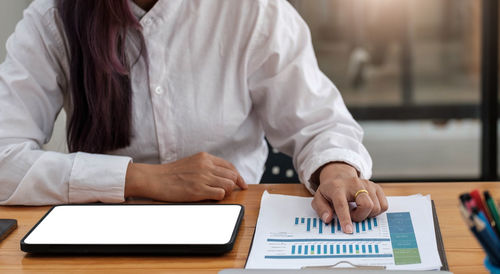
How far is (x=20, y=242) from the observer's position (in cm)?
80

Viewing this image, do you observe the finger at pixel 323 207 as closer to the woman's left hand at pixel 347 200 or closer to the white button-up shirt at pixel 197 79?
the woman's left hand at pixel 347 200

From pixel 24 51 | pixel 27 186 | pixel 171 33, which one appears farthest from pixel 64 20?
pixel 27 186

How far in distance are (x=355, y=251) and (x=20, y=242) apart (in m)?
0.43

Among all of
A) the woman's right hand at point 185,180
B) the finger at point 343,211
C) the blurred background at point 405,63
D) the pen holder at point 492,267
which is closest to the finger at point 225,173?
the woman's right hand at point 185,180

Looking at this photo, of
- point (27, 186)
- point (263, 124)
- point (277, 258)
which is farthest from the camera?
point (263, 124)

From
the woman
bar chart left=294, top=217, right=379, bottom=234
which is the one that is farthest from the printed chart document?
the woman

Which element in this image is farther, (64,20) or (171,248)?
(64,20)

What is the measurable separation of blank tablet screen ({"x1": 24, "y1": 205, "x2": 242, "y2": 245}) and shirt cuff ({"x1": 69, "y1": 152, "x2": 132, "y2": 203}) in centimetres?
6

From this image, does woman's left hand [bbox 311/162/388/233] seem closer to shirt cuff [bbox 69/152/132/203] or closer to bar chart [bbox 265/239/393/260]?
bar chart [bbox 265/239/393/260]

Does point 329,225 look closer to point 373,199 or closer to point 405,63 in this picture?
point 373,199

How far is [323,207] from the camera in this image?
0.88 m

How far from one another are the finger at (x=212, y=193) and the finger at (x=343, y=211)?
7.9 inches

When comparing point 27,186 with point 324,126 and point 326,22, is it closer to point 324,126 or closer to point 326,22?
point 324,126

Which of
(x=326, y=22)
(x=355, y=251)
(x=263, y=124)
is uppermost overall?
(x=355, y=251)
